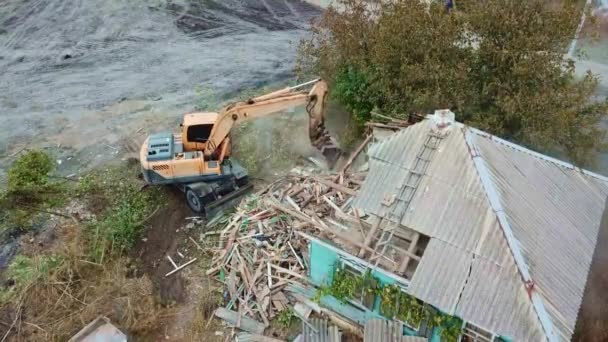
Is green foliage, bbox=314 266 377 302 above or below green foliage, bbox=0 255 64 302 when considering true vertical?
above

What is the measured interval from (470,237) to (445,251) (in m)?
0.58

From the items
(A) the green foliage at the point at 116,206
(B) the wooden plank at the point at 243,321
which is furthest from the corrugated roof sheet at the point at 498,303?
(A) the green foliage at the point at 116,206

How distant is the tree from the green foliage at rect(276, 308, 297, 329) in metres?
7.95

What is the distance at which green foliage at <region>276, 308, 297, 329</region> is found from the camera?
45.2 feet

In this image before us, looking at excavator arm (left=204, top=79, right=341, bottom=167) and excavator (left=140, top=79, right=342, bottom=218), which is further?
excavator (left=140, top=79, right=342, bottom=218)

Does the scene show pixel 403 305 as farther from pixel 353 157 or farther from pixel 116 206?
pixel 116 206

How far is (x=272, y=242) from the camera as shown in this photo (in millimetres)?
15305

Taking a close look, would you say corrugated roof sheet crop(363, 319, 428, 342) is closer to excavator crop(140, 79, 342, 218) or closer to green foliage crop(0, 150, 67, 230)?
excavator crop(140, 79, 342, 218)

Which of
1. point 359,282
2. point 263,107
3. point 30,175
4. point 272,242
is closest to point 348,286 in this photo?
point 359,282

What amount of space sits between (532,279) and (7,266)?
14.6m

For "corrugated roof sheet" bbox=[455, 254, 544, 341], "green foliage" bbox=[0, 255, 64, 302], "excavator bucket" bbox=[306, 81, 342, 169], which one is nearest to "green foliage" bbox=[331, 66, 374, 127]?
"excavator bucket" bbox=[306, 81, 342, 169]

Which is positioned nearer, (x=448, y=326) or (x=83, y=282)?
(x=448, y=326)

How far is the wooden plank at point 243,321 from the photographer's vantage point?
45.1 ft

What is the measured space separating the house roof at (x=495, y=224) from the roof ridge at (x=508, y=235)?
0.06ft
